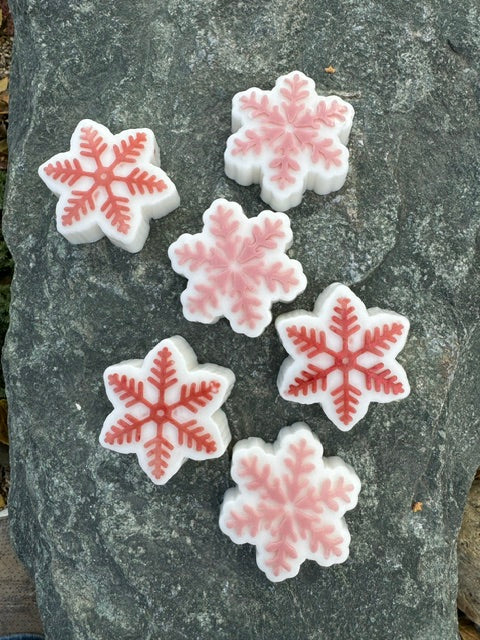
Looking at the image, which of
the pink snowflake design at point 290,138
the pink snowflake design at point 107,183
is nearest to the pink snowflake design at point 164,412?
the pink snowflake design at point 107,183

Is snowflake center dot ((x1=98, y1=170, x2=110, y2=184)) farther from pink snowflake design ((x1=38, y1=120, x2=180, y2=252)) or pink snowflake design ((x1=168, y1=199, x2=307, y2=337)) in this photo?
pink snowflake design ((x1=168, y1=199, x2=307, y2=337))

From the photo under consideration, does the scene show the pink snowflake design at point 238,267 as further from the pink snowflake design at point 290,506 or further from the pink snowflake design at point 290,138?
the pink snowflake design at point 290,506

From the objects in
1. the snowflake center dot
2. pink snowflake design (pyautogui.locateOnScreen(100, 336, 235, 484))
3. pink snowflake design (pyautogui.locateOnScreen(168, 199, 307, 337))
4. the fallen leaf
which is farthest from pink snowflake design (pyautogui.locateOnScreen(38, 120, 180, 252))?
the fallen leaf

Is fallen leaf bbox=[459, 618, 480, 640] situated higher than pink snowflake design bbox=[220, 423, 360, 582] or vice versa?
pink snowflake design bbox=[220, 423, 360, 582]

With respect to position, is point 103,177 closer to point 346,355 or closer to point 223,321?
point 223,321

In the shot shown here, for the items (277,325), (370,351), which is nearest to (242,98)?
(277,325)

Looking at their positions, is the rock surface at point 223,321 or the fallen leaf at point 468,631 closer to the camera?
the rock surface at point 223,321

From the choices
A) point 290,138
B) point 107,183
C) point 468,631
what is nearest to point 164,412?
point 107,183

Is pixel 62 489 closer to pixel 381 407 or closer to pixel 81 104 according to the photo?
pixel 381 407
